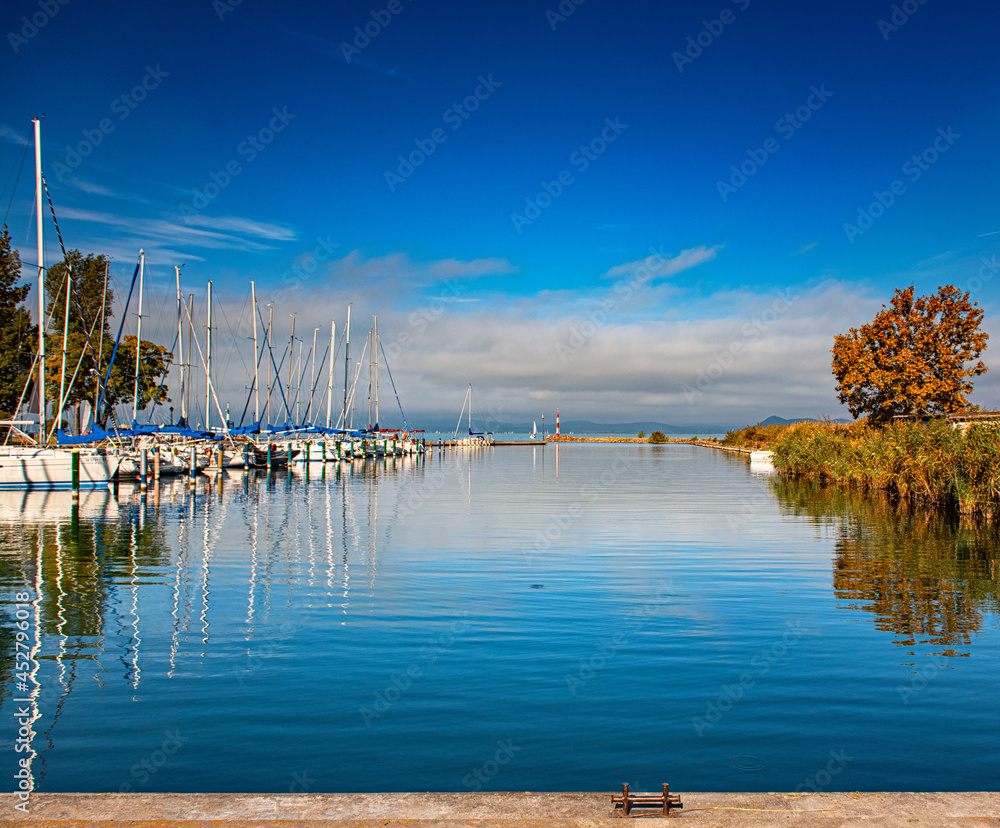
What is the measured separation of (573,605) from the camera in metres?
14.2

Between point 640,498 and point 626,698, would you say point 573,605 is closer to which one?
point 626,698

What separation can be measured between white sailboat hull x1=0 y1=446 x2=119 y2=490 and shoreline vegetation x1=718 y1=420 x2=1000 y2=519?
4128 centimetres

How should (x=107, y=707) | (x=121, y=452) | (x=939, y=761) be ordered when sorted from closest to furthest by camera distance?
(x=939, y=761)
(x=107, y=707)
(x=121, y=452)

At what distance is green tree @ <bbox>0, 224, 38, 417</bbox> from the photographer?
57.5 meters

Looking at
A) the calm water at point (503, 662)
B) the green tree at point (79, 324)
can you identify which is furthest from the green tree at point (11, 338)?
the calm water at point (503, 662)

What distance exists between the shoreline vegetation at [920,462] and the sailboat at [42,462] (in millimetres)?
41285

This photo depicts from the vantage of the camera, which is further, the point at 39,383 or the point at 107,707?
the point at 39,383

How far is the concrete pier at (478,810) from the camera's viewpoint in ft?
15.6

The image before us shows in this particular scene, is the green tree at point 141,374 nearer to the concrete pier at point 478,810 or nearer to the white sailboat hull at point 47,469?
the white sailboat hull at point 47,469

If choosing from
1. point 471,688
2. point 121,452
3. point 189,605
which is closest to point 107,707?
point 471,688

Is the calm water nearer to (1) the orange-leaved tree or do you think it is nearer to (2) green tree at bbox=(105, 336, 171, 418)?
(1) the orange-leaved tree

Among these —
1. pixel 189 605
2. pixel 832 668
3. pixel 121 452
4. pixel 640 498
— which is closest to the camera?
pixel 832 668

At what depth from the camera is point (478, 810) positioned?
→ 4.90m

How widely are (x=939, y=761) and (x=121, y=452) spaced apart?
4981 centimetres
